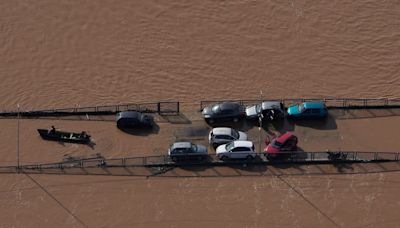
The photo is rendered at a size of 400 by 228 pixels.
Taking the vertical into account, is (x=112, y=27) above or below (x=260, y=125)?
above

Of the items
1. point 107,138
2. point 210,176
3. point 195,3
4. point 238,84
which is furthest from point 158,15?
point 210,176

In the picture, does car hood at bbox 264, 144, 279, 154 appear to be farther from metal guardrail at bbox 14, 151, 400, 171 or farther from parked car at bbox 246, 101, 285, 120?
parked car at bbox 246, 101, 285, 120

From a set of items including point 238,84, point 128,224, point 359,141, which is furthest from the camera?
point 238,84

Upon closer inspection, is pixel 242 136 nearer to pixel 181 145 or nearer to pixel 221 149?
pixel 221 149

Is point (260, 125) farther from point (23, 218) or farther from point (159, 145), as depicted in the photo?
point (23, 218)

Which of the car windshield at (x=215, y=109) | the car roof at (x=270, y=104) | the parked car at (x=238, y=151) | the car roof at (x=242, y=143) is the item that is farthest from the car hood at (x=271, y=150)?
the car windshield at (x=215, y=109)

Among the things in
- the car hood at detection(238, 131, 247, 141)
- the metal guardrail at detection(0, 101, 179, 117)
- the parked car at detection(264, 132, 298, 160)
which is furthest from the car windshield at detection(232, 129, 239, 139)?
the metal guardrail at detection(0, 101, 179, 117)
